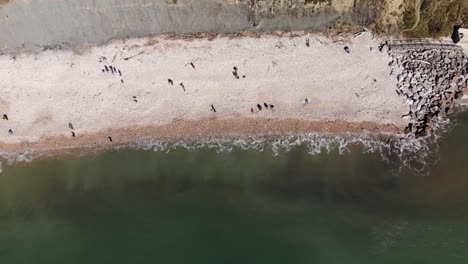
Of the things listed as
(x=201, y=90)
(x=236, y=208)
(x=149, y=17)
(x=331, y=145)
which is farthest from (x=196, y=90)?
(x=331, y=145)

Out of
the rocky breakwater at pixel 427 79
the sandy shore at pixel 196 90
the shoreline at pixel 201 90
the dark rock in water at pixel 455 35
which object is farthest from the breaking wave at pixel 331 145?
the dark rock in water at pixel 455 35

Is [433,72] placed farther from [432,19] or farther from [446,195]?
[446,195]

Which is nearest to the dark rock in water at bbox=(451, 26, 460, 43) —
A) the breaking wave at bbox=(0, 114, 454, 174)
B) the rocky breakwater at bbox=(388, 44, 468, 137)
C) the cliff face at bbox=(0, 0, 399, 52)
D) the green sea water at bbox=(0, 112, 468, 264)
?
the rocky breakwater at bbox=(388, 44, 468, 137)

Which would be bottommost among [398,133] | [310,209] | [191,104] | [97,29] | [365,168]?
[310,209]

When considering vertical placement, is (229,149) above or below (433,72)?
below

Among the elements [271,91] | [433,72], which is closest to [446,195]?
[433,72]

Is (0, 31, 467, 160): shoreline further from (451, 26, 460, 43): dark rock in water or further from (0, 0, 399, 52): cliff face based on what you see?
(451, 26, 460, 43): dark rock in water
